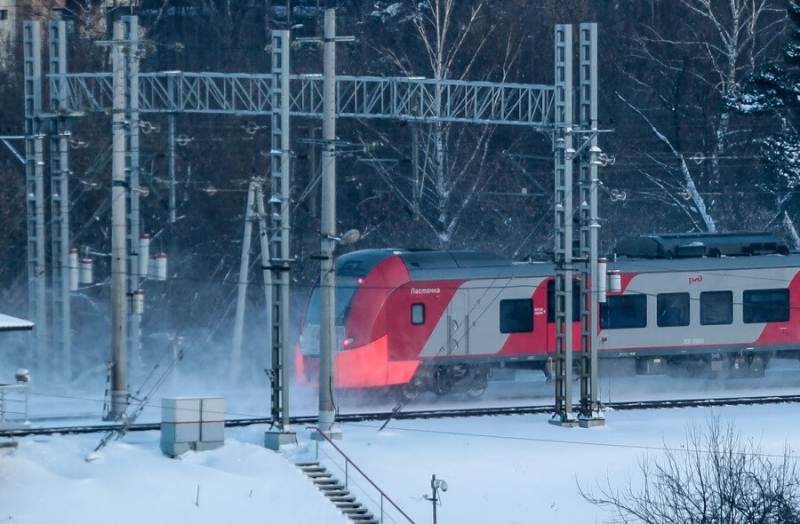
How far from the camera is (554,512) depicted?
744 inches

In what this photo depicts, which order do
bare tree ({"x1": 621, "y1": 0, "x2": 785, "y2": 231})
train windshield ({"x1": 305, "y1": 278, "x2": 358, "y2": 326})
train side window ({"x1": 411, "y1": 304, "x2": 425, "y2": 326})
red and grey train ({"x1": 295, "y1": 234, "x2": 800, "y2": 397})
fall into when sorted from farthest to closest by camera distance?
1. bare tree ({"x1": 621, "y1": 0, "x2": 785, "y2": 231})
2. train side window ({"x1": 411, "y1": 304, "x2": 425, "y2": 326})
3. train windshield ({"x1": 305, "y1": 278, "x2": 358, "y2": 326})
4. red and grey train ({"x1": 295, "y1": 234, "x2": 800, "y2": 397})

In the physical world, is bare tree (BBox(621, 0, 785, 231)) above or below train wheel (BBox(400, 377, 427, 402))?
above

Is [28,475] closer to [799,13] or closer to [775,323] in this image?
[775,323]

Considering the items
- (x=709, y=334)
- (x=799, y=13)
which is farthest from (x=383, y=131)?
(x=709, y=334)

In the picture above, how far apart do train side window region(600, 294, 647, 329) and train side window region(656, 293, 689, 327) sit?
1.05 ft

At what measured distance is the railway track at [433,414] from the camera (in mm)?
21562

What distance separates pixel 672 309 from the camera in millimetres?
27469

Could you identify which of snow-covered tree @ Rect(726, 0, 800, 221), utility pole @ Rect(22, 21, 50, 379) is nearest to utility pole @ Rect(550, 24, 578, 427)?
utility pole @ Rect(22, 21, 50, 379)

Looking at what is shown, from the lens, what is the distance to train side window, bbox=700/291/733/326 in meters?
27.7

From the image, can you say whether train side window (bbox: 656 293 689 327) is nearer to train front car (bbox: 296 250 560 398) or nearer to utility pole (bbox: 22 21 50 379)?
train front car (bbox: 296 250 560 398)

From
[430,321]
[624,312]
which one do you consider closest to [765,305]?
[624,312]

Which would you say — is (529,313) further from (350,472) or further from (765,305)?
(350,472)

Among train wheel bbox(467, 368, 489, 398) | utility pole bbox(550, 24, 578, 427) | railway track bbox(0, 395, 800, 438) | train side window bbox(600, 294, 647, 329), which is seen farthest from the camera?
train side window bbox(600, 294, 647, 329)

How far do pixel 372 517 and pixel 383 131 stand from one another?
78.4ft
